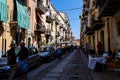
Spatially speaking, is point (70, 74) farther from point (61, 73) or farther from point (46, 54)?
point (46, 54)

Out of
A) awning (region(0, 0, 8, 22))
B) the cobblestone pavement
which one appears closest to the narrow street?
the cobblestone pavement

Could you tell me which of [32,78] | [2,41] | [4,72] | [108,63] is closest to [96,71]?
[108,63]

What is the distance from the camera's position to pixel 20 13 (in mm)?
30328

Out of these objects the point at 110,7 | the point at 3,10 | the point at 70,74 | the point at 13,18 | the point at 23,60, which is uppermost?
the point at 3,10

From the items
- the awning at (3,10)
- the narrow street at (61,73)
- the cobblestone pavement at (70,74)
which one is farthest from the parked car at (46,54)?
the cobblestone pavement at (70,74)

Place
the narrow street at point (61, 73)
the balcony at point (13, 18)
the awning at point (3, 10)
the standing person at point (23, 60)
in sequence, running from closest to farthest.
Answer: the standing person at point (23, 60) < the narrow street at point (61, 73) < the awning at point (3, 10) < the balcony at point (13, 18)

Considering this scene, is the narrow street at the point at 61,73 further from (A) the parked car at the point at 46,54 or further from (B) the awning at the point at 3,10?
(B) the awning at the point at 3,10

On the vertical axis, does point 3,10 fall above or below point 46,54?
above

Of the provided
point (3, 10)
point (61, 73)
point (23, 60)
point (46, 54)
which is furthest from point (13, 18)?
point (23, 60)

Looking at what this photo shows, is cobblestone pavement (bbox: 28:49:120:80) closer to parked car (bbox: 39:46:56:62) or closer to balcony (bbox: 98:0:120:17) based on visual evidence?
balcony (bbox: 98:0:120:17)

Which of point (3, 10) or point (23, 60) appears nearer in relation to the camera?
point (23, 60)

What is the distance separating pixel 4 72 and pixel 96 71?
6295 mm

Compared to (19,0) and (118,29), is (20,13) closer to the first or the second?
(19,0)

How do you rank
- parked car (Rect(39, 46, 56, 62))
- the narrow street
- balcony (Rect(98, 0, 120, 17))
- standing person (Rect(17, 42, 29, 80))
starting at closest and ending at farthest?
standing person (Rect(17, 42, 29, 80)) < the narrow street < balcony (Rect(98, 0, 120, 17)) < parked car (Rect(39, 46, 56, 62))
